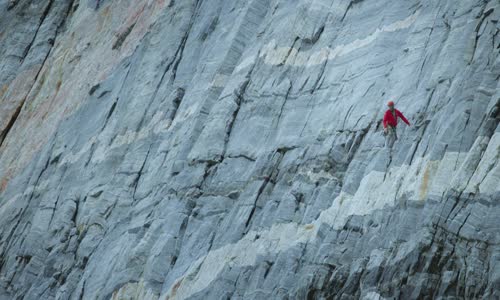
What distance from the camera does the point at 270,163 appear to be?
23.9 metres

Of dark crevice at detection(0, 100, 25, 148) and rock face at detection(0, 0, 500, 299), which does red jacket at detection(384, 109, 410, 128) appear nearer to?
rock face at detection(0, 0, 500, 299)

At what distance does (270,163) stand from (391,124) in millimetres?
4127

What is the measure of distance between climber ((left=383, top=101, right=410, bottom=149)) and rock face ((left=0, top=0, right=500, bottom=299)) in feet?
0.70

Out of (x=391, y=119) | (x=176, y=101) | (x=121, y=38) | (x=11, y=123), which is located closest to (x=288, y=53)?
(x=176, y=101)

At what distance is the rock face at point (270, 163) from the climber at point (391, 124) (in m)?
0.21

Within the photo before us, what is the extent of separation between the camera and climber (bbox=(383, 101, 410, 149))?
830 inches

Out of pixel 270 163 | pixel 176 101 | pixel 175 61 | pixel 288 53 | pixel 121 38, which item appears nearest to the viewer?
pixel 270 163

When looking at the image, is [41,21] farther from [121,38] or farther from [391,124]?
[391,124]

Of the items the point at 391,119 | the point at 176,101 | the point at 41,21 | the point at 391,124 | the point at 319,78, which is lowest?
the point at 176,101

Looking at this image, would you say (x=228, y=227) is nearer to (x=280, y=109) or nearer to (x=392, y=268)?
(x=280, y=109)

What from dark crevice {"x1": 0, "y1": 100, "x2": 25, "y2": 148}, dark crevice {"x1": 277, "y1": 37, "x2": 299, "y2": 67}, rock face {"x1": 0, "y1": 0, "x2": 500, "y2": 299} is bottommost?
dark crevice {"x1": 0, "y1": 100, "x2": 25, "y2": 148}

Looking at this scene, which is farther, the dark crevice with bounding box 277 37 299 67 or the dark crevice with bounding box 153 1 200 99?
the dark crevice with bounding box 153 1 200 99

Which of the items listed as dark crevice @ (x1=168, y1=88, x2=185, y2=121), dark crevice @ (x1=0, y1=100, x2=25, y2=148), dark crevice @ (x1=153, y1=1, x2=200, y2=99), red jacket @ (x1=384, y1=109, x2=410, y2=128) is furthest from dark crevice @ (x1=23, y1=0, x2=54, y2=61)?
red jacket @ (x1=384, y1=109, x2=410, y2=128)

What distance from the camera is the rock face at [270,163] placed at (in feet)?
61.0
